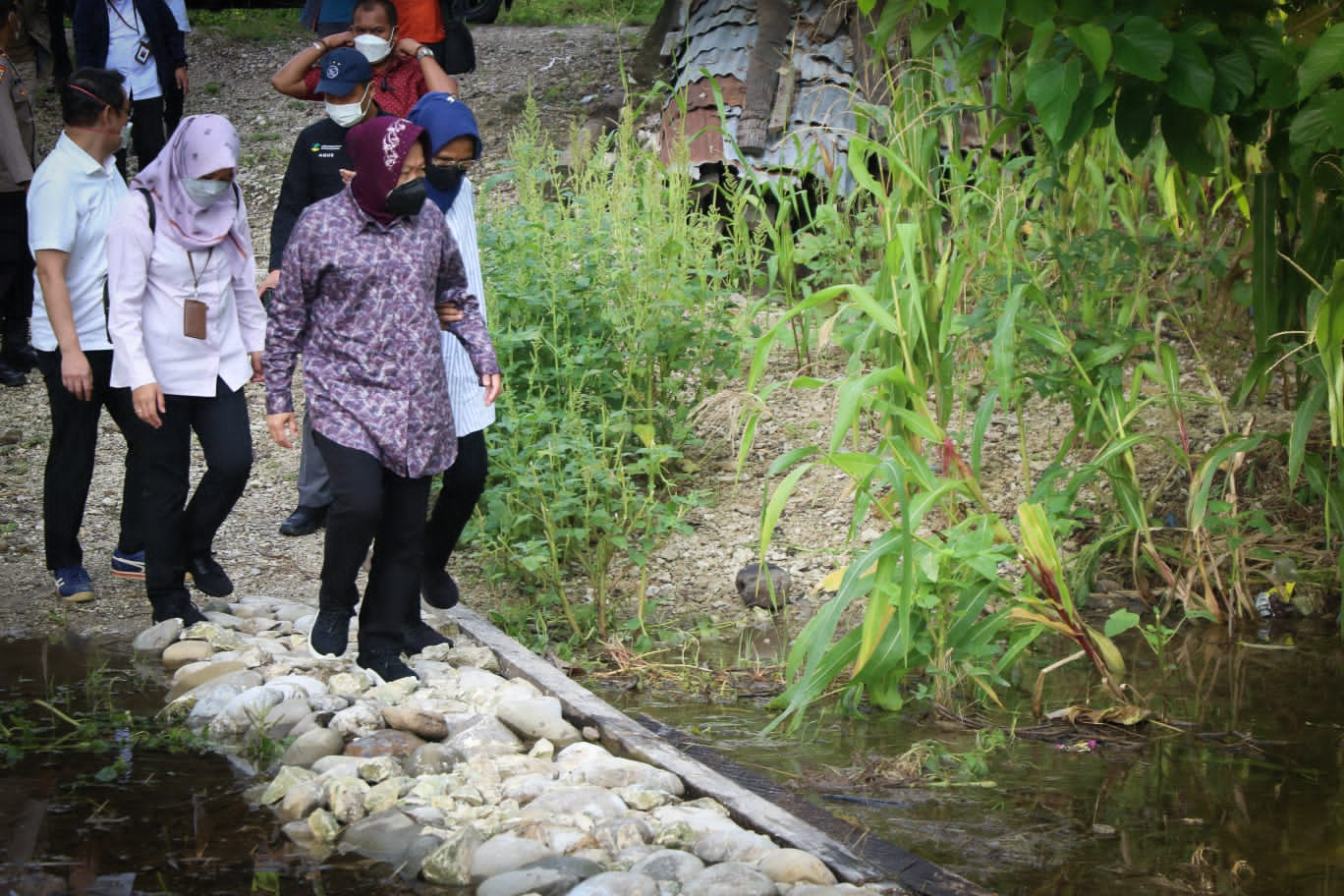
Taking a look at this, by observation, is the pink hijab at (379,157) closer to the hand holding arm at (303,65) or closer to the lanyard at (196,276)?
the lanyard at (196,276)

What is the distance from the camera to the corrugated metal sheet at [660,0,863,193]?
8992mm

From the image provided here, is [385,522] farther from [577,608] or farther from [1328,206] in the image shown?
[1328,206]

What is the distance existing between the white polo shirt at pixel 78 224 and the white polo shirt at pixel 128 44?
3.98 m

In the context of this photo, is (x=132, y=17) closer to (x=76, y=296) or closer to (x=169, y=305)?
(x=76, y=296)

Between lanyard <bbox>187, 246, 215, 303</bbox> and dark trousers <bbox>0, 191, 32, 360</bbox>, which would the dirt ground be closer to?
dark trousers <bbox>0, 191, 32, 360</bbox>

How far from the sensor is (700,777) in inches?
138

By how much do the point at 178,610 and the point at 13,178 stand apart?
2.89 meters

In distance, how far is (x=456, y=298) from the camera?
429 cm

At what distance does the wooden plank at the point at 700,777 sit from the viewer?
9.77ft

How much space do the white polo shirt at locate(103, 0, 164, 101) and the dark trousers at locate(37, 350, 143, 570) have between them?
415 cm

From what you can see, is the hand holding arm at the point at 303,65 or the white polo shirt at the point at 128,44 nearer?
the hand holding arm at the point at 303,65

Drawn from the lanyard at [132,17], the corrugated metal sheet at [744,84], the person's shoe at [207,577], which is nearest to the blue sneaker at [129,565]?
the person's shoe at [207,577]

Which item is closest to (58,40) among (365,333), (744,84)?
(744,84)

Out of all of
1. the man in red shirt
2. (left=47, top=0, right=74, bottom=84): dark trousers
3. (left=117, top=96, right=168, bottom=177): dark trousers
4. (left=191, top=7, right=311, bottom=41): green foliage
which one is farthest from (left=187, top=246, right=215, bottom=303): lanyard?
(left=191, top=7, right=311, bottom=41): green foliage
